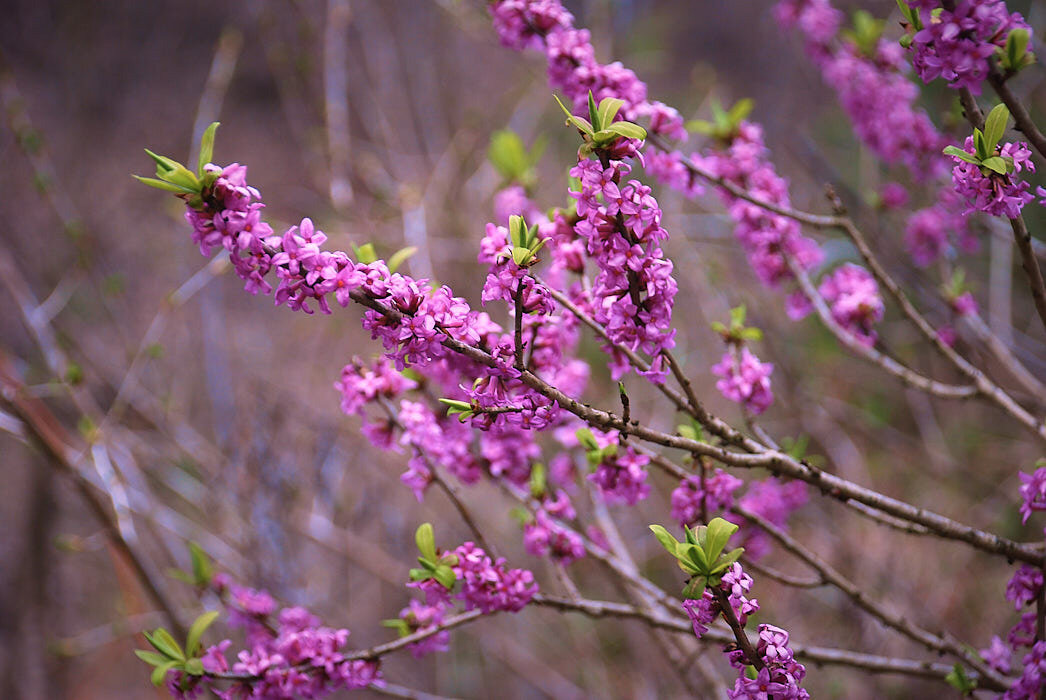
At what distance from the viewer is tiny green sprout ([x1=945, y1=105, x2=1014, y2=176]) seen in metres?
0.88

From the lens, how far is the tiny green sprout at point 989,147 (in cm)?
88

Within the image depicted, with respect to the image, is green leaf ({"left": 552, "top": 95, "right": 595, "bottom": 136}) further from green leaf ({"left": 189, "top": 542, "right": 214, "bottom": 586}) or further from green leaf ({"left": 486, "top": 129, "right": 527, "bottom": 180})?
green leaf ({"left": 189, "top": 542, "right": 214, "bottom": 586})

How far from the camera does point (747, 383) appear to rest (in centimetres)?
125

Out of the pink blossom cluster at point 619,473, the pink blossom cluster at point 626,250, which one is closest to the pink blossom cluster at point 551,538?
the pink blossom cluster at point 619,473

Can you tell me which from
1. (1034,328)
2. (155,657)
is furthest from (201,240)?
(1034,328)

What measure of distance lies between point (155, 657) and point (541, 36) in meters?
1.31

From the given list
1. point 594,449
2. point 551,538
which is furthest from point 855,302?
point 551,538

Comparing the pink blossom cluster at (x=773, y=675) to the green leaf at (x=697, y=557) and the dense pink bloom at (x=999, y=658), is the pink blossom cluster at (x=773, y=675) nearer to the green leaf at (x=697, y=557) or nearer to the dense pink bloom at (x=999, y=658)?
the green leaf at (x=697, y=557)

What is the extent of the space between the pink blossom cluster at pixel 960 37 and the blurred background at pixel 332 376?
118 centimetres

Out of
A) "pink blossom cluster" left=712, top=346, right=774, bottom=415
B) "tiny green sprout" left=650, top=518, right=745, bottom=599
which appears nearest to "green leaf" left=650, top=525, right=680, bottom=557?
"tiny green sprout" left=650, top=518, right=745, bottom=599

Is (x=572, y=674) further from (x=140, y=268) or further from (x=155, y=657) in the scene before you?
(x=140, y=268)

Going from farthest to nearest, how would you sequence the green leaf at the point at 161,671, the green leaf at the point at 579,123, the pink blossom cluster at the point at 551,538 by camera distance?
the pink blossom cluster at the point at 551,538 → the green leaf at the point at 161,671 → the green leaf at the point at 579,123

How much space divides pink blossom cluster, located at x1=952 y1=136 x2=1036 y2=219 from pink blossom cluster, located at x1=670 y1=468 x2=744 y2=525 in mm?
569

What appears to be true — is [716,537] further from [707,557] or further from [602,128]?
[602,128]
